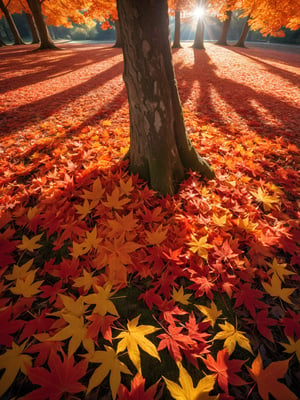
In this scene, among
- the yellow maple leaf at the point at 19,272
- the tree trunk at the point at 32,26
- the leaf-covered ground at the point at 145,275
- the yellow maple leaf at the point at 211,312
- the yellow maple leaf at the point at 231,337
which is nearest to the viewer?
the leaf-covered ground at the point at 145,275

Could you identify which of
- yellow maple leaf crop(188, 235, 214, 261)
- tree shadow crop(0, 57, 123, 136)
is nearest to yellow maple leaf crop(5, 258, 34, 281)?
yellow maple leaf crop(188, 235, 214, 261)

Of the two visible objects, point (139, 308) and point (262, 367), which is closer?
point (262, 367)

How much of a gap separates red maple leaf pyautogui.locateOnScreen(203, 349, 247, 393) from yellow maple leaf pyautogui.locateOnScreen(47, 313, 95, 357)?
674 mm

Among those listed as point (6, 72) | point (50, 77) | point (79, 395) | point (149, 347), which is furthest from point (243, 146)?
point (6, 72)

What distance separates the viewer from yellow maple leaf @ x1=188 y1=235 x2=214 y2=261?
5.21ft

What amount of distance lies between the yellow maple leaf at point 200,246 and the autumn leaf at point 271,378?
681 mm

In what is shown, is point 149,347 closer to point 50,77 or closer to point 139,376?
point 139,376

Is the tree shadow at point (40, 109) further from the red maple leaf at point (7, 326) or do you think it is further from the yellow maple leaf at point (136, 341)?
the yellow maple leaf at point (136, 341)

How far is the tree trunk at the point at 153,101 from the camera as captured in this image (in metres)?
1.55

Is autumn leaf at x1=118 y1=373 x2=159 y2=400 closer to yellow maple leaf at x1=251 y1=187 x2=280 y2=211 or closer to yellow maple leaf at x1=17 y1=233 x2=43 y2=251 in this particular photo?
yellow maple leaf at x1=17 y1=233 x2=43 y2=251

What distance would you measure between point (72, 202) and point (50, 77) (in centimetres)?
731

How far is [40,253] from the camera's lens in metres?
1.72

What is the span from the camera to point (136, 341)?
46.1 inches

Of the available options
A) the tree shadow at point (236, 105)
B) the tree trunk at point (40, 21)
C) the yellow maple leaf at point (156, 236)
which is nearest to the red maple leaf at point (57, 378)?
the yellow maple leaf at point (156, 236)
